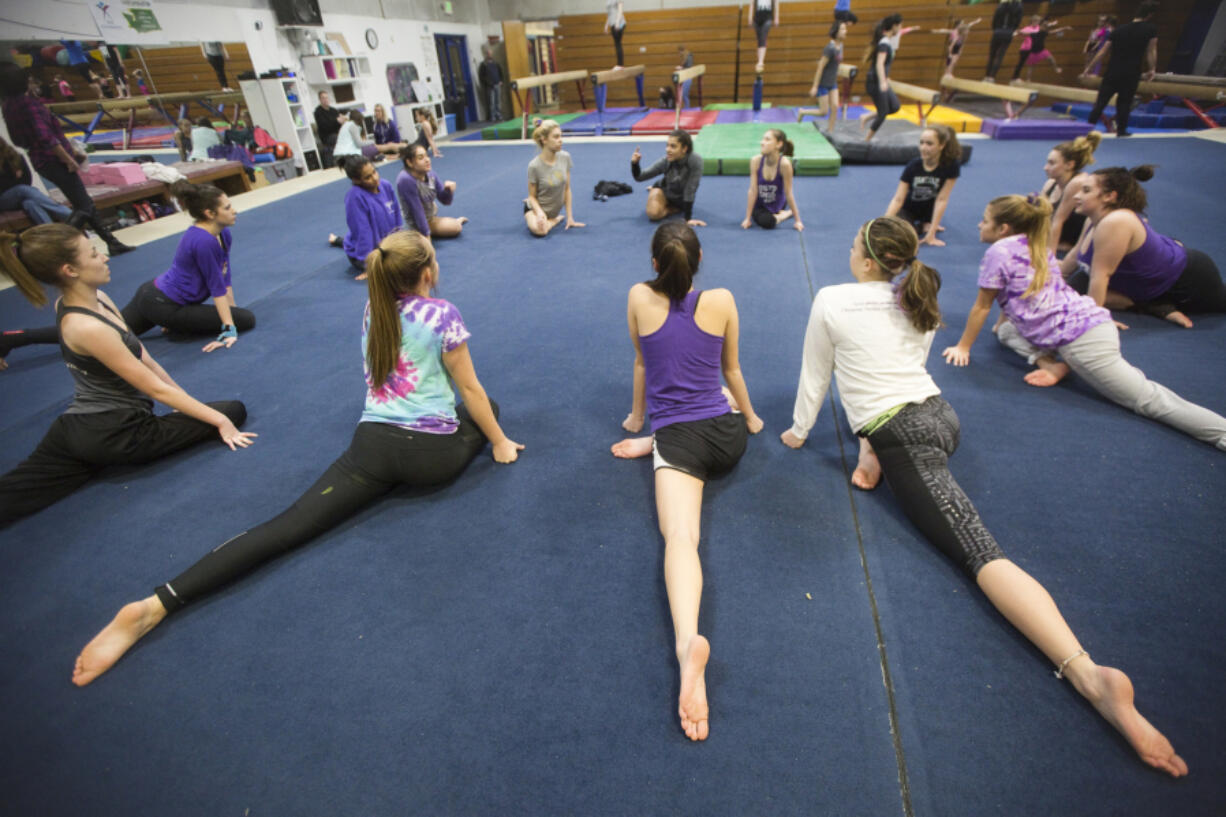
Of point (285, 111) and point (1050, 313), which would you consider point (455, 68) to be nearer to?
point (285, 111)

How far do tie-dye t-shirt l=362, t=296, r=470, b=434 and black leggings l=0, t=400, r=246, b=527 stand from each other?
1.21 m

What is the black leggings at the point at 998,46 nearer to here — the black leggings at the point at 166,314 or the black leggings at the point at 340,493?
the black leggings at the point at 340,493

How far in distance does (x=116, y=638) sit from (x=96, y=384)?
1231mm

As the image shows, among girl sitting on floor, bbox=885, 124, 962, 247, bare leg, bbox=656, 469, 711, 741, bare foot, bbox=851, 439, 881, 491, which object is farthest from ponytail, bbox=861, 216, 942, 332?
girl sitting on floor, bbox=885, 124, 962, 247

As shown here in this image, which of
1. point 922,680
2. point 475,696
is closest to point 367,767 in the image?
point 475,696

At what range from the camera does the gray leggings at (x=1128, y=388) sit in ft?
7.82

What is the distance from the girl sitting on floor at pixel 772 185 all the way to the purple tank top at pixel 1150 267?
2.56 metres

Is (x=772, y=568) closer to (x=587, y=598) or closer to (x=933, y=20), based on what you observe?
(x=587, y=598)

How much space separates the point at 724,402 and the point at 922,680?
3.67 ft

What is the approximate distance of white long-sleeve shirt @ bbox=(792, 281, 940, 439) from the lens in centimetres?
209

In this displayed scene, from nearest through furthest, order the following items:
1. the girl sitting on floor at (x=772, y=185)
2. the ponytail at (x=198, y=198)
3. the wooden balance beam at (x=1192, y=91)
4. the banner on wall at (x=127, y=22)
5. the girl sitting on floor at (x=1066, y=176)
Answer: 1. the ponytail at (x=198, y=198)
2. the girl sitting on floor at (x=1066, y=176)
3. the girl sitting on floor at (x=772, y=185)
4. the banner on wall at (x=127, y=22)
5. the wooden balance beam at (x=1192, y=91)

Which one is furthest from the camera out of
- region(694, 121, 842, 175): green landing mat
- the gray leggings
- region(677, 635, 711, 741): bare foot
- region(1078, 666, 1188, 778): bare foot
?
region(694, 121, 842, 175): green landing mat

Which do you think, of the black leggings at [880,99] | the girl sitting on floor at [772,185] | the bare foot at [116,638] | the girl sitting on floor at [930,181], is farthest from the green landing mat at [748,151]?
the bare foot at [116,638]

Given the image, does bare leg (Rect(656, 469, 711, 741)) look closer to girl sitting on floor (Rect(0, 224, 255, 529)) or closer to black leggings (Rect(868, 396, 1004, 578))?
black leggings (Rect(868, 396, 1004, 578))
